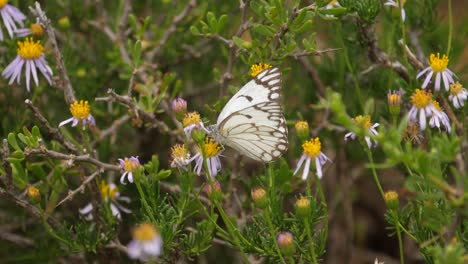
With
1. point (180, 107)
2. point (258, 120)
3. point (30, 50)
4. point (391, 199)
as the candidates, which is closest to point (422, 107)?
point (391, 199)

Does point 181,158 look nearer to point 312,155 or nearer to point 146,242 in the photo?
point 312,155

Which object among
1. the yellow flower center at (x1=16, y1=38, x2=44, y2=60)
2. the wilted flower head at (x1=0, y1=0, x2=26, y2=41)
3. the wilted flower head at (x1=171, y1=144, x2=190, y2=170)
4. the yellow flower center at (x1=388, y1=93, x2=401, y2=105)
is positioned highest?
the wilted flower head at (x1=0, y1=0, x2=26, y2=41)

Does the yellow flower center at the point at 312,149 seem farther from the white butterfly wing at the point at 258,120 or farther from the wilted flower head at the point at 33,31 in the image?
the wilted flower head at the point at 33,31

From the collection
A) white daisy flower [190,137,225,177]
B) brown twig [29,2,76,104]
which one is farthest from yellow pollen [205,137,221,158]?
brown twig [29,2,76,104]

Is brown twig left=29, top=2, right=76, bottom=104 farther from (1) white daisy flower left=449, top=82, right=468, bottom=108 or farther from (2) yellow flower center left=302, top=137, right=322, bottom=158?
(1) white daisy flower left=449, top=82, right=468, bottom=108

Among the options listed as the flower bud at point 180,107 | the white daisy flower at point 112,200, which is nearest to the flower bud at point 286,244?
the flower bud at point 180,107

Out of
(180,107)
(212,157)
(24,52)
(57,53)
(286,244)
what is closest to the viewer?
(286,244)

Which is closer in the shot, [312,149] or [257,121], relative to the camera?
[312,149]
